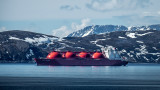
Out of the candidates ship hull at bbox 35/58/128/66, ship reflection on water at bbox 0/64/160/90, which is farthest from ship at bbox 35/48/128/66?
ship reflection on water at bbox 0/64/160/90

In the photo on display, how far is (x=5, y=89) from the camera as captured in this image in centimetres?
6106

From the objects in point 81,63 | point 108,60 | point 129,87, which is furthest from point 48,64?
point 129,87

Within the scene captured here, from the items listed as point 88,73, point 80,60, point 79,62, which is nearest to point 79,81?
point 88,73

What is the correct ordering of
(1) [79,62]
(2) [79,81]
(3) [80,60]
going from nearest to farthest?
(2) [79,81], (3) [80,60], (1) [79,62]

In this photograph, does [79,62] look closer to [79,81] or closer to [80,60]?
[80,60]

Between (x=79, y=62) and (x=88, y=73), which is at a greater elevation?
(x=79, y=62)

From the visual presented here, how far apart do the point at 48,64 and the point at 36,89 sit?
136 metres

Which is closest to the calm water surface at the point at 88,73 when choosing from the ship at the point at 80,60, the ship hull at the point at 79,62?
the ship hull at the point at 79,62

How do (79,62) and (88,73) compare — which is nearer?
(88,73)

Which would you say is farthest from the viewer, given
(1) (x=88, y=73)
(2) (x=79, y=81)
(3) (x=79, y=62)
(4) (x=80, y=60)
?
(3) (x=79, y=62)

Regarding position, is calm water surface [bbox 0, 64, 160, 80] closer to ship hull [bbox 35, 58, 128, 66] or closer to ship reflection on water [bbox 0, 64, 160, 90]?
ship reflection on water [bbox 0, 64, 160, 90]

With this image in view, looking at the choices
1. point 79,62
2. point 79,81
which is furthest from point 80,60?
point 79,81

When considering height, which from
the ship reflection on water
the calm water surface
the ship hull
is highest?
the ship hull

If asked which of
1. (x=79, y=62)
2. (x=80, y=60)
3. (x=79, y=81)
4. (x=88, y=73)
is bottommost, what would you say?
(x=79, y=81)
